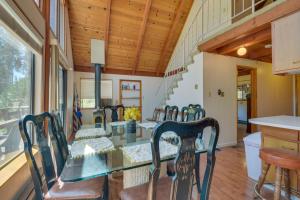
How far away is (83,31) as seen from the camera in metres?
4.80

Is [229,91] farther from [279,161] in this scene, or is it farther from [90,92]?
[90,92]

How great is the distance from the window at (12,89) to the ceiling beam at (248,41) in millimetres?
3714

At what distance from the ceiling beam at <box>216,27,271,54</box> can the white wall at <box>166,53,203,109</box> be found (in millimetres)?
574

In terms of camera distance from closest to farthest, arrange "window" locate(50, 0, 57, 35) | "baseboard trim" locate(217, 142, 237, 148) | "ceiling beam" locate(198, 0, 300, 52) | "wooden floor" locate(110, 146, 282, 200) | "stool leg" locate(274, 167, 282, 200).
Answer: "stool leg" locate(274, 167, 282, 200) < "wooden floor" locate(110, 146, 282, 200) < "ceiling beam" locate(198, 0, 300, 52) < "window" locate(50, 0, 57, 35) < "baseboard trim" locate(217, 142, 237, 148)

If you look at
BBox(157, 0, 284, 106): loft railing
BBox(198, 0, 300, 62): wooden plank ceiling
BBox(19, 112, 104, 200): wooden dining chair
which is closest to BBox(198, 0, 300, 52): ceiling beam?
BBox(198, 0, 300, 62): wooden plank ceiling

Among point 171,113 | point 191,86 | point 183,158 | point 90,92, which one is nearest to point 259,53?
point 191,86

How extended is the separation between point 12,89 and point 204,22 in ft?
16.0

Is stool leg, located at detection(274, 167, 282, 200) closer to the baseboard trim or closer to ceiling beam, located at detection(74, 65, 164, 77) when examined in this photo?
the baseboard trim

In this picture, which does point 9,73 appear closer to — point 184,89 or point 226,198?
point 226,198

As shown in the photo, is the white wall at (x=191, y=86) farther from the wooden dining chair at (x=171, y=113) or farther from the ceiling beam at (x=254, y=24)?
the wooden dining chair at (x=171, y=113)

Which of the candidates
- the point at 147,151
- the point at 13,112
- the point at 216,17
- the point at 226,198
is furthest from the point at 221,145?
the point at 13,112

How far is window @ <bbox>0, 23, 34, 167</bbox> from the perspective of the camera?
1.47 meters

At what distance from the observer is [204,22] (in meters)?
4.73

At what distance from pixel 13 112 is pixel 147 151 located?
1513 millimetres
